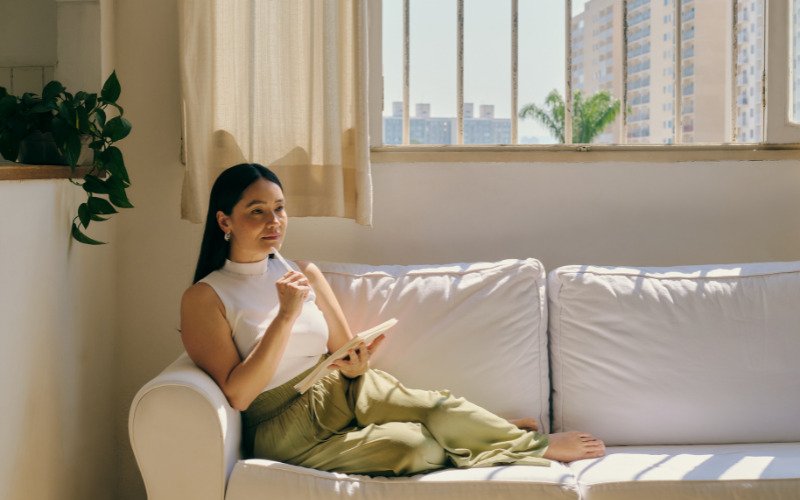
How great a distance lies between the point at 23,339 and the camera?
2.05 meters

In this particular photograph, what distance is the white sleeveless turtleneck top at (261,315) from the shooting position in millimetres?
2195

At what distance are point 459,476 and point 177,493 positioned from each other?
670mm

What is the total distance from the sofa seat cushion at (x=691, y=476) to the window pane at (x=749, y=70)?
1.40 metres

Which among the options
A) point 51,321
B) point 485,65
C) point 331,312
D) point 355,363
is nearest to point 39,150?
point 51,321

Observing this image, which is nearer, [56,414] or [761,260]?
[56,414]

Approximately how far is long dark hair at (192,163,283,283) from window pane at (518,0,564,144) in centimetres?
121

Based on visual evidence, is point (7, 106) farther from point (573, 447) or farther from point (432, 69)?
point (573, 447)

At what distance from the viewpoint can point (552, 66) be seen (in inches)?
123

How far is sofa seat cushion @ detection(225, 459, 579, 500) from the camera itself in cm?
193

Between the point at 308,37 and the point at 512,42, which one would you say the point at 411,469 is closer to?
the point at 308,37

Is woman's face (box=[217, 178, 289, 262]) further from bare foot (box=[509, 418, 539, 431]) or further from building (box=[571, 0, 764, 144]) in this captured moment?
building (box=[571, 0, 764, 144])

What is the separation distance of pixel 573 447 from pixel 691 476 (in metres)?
0.33

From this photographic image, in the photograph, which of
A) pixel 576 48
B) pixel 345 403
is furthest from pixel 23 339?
pixel 576 48

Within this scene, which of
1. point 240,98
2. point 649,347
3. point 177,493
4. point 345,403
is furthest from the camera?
point 240,98
